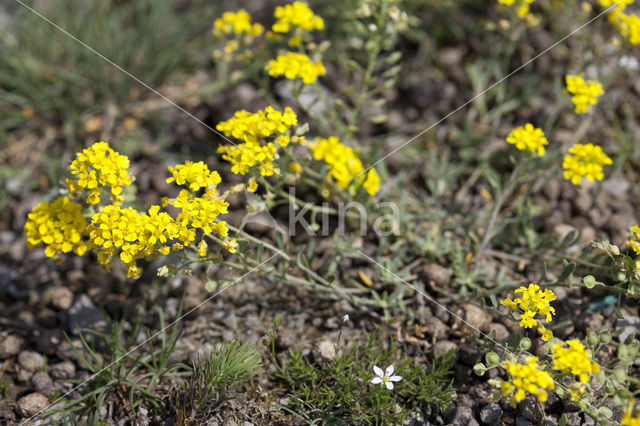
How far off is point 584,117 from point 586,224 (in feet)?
2.77

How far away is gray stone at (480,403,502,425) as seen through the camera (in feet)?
9.20

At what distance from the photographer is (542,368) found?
244 cm

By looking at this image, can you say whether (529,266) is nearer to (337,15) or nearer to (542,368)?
(542,368)

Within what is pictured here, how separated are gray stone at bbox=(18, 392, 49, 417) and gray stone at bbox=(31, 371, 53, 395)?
5cm

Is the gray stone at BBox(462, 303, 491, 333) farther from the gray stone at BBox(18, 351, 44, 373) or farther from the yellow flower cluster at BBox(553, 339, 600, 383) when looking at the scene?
the gray stone at BBox(18, 351, 44, 373)

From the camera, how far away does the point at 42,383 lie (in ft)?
10.1

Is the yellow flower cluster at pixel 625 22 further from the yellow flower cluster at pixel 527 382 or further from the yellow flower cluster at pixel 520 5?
the yellow flower cluster at pixel 527 382

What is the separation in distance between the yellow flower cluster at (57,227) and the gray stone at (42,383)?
33.1 inches

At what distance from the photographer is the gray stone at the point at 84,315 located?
3.42 metres

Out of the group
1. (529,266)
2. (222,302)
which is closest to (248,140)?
(222,302)

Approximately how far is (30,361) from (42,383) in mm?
199

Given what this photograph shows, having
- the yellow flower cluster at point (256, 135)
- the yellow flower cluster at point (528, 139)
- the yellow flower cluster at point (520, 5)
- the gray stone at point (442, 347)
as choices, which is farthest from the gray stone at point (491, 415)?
the yellow flower cluster at point (520, 5)

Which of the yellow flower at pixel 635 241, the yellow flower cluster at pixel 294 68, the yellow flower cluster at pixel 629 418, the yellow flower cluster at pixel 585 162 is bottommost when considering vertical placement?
the yellow flower cluster at pixel 629 418

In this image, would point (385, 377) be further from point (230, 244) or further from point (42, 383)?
point (42, 383)
